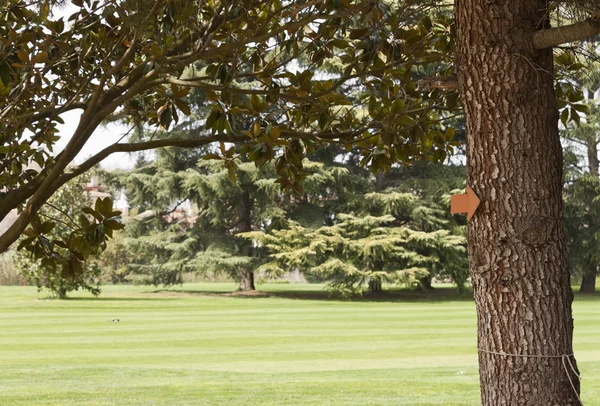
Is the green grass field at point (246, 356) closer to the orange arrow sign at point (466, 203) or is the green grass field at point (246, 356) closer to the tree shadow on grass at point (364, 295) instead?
the orange arrow sign at point (466, 203)

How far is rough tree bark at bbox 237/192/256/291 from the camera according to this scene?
34062 mm

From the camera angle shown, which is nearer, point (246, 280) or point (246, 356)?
point (246, 356)

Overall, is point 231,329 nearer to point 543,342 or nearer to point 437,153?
point 437,153

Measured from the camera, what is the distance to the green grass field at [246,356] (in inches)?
336

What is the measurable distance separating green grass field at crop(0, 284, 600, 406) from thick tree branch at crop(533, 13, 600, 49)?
188 inches

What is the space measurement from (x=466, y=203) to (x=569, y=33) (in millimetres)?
937

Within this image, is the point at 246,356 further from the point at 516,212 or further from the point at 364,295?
the point at 364,295

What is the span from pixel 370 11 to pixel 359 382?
5848 mm

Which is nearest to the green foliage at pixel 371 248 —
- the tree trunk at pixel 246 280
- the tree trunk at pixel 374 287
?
the tree trunk at pixel 374 287

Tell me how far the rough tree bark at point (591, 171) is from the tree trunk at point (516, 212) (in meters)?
32.7

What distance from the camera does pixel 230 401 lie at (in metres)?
8.09

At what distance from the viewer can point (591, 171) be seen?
35.9 meters

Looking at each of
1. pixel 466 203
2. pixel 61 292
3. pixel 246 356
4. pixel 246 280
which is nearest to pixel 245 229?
pixel 246 280

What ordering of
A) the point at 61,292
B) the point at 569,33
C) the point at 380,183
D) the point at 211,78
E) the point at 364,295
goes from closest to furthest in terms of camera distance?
the point at 569,33 → the point at 211,78 → the point at 61,292 → the point at 364,295 → the point at 380,183
